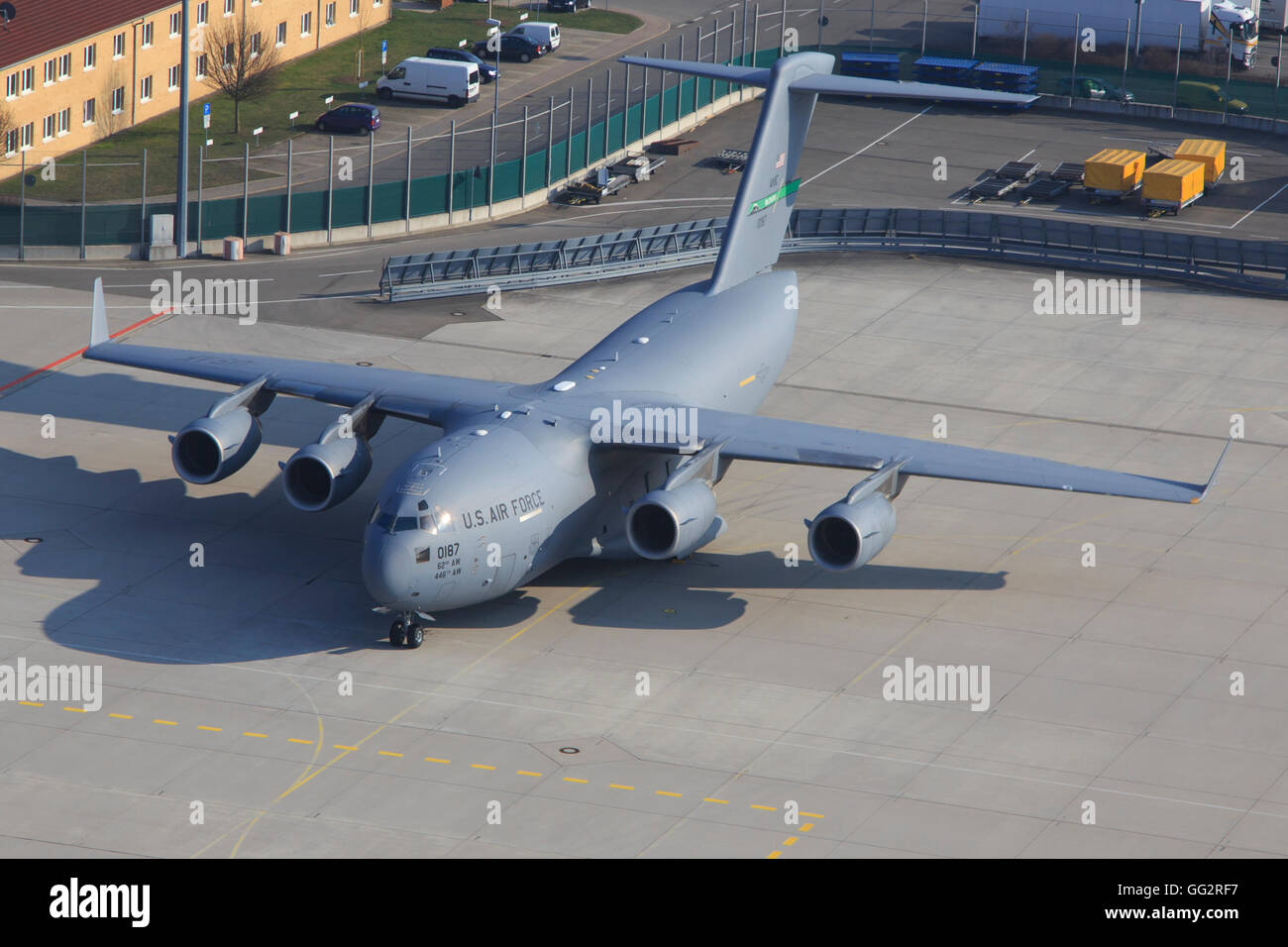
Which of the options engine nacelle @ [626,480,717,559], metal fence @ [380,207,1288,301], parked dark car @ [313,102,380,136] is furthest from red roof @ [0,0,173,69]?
engine nacelle @ [626,480,717,559]

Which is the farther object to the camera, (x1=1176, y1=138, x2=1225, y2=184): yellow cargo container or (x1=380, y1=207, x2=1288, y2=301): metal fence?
(x1=1176, y1=138, x2=1225, y2=184): yellow cargo container

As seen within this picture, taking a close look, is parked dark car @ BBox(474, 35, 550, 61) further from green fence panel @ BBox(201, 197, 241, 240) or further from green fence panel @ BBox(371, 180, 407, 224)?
green fence panel @ BBox(201, 197, 241, 240)

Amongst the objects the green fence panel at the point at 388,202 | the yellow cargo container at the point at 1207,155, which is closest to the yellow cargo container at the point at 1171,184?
the yellow cargo container at the point at 1207,155

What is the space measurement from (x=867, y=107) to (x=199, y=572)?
6374 centimetres

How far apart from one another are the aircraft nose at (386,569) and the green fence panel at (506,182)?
43.3 m

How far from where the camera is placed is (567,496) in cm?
4409

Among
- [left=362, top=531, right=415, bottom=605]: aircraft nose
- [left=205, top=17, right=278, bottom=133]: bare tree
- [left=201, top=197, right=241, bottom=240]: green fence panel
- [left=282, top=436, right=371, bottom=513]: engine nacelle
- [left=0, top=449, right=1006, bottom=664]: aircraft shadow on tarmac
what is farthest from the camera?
[left=205, top=17, right=278, bottom=133]: bare tree

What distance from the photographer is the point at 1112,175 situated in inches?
3307

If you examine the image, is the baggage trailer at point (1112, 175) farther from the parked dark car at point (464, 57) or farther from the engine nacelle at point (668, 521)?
the engine nacelle at point (668, 521)

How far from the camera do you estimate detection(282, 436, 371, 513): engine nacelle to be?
45.0 m

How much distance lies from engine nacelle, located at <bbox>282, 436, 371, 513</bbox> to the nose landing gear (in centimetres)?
427

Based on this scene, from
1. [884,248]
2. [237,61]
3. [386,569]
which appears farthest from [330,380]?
[237,61]

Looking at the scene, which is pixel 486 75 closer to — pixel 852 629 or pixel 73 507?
pixel 73 507
